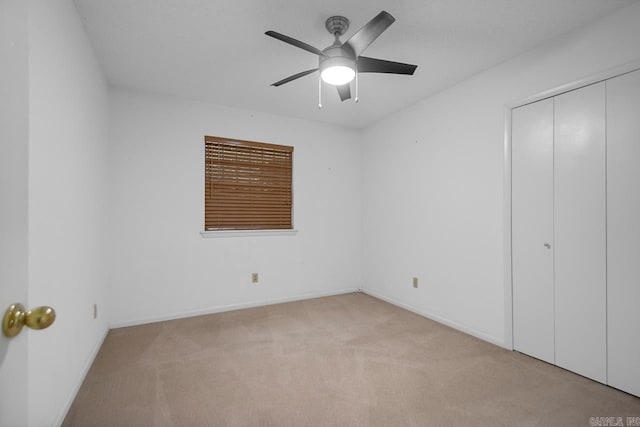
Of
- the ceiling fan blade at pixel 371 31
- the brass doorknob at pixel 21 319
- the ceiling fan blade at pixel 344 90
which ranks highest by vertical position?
the ceiling fan blade at pixel 371 31

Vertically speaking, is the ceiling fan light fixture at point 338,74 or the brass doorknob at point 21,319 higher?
the ceiling fan light fixture at point 338,74

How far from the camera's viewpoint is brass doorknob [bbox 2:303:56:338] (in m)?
0.57

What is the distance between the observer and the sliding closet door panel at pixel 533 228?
7.55 feet

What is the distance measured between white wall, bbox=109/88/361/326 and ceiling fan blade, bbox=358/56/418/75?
6.50 ft

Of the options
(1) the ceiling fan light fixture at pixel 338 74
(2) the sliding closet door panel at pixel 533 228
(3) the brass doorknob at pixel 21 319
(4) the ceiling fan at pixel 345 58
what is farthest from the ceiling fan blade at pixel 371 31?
(3) the brass doorknob at pixel 21 319

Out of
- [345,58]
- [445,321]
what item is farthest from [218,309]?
[345,58]

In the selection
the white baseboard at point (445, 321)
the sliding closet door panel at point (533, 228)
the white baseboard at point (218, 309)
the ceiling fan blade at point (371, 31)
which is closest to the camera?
the ceiling fan blade at point (371, 31)

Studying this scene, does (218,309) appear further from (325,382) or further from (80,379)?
(325,382)

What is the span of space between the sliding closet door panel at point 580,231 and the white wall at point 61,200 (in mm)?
3193

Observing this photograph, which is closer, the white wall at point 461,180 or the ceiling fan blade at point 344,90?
the white wall at point 461,180

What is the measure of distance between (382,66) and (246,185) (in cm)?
226

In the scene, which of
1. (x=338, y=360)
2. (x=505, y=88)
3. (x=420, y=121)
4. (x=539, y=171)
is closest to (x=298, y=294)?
(x=338, y=360)

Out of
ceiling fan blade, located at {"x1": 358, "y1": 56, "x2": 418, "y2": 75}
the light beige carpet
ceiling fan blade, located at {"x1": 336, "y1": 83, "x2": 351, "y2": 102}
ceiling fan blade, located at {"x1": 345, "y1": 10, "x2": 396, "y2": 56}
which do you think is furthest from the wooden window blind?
ceiling fan blade, located at {"x1": 345, "y1": 10, "x2": 396, "y2": 56}

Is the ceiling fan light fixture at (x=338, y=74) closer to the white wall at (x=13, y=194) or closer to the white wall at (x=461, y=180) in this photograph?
Result: the white wall at (x=461, y=180)
